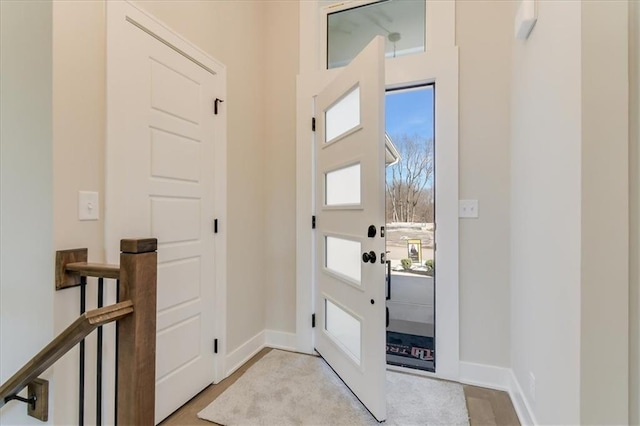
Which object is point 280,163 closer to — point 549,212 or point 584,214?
point 549,212

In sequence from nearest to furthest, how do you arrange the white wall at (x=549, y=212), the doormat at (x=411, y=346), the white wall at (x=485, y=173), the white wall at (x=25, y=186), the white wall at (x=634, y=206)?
the white wall at (x=634, y=206) → the white wall at (x=549, y=212) → the white wall at (x=25, y=186) → the white wall at (x=485, y=173) → the doormat at (x=411, y=346)

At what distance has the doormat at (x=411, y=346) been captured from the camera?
2.63 meters

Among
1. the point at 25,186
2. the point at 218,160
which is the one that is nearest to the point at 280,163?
the point at 218,160

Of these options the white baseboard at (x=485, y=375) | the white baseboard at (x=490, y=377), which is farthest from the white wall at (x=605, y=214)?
the white baseboard at (x=485, y=375)

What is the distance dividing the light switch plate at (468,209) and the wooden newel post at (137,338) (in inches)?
76.3

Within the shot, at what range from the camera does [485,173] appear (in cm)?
214

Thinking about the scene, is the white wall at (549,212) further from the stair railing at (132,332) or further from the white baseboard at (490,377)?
the stair railing at (132,332)

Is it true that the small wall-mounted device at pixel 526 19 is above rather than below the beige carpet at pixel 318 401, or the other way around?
above

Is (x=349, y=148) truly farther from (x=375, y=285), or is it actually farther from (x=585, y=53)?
(x=585, y=53)

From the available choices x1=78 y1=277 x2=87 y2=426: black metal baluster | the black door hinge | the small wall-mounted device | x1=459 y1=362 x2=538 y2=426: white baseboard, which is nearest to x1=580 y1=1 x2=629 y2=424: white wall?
the small wall-mounted device

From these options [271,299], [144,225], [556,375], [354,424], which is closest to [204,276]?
[144,225]

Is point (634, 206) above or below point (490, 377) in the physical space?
above

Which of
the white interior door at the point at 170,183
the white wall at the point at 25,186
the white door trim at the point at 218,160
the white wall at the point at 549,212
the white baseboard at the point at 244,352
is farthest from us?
the white baseboard at the point at 244,352

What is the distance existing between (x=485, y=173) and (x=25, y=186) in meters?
2.50
